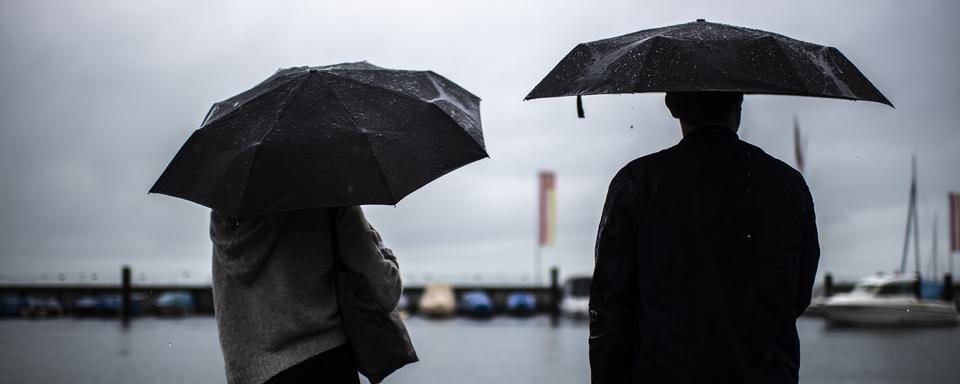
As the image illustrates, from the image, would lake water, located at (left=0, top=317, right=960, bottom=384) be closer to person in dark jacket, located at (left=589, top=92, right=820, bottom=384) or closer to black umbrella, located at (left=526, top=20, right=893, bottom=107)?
black umbrella, located at (left=526, top=20, right=893, bottom=107)

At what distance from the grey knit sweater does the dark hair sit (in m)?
1.03

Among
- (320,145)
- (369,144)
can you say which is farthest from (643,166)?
(320,145)

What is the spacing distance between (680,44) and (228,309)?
1.62 metres

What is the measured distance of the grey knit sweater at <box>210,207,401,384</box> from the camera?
3.00 meters

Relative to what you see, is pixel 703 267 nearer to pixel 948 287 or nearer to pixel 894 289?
pixel 894 289

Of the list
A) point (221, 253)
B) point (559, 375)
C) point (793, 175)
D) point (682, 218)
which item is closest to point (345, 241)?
point (221, 253)

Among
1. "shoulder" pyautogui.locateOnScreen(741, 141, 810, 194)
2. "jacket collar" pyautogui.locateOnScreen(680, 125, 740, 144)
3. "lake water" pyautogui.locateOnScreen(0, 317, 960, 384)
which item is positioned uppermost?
"jacket collar" pyautogui.locateOnScreen(680, 125, 740, 144)

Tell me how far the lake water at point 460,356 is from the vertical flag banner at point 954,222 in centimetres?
1493

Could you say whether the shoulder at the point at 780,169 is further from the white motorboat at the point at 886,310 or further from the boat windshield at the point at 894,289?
the boat windshield at the point at 894,289

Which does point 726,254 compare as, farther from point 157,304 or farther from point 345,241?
point 157,304

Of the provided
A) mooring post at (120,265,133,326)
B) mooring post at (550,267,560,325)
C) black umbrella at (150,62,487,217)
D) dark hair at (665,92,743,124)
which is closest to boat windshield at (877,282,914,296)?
mooring post at (550,267,560,325)

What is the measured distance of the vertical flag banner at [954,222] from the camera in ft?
130

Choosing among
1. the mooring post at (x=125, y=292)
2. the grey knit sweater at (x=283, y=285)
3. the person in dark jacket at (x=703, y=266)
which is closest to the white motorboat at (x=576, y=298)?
the mooring post at (x=125, y=292)

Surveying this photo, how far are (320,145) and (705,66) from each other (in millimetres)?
1215
